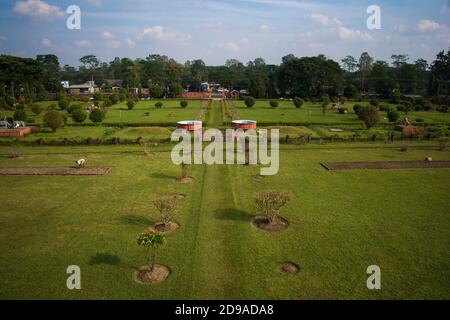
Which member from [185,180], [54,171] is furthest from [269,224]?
[54,171]

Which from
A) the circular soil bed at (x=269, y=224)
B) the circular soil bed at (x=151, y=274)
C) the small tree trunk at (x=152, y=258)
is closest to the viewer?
the circular soil bed at (x=151, y=274)

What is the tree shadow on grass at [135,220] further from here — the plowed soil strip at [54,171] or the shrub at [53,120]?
the shrub at [53,120]

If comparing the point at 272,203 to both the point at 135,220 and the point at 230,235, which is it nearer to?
the point at 230,235

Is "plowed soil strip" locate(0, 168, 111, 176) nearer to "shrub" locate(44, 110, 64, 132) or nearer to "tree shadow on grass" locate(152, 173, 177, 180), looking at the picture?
"tree shadow on grass" locate(152, 173, 177, 180)

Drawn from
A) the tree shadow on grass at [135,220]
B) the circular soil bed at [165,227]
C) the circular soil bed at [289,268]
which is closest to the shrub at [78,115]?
the tree shadow on grass at [135,220]
